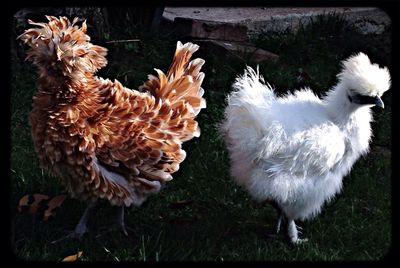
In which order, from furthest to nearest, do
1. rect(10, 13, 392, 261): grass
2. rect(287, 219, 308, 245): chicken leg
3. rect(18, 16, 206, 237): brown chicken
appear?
rect(287, 219, 308, 245): chicken leg
rect(10, 13, 392, 261): grass
rect(18, 16, 206, 237): brown chicken

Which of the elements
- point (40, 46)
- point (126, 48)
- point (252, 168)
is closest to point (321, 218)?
point (252, 168)

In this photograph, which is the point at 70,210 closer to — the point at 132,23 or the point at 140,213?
the point at 140,213

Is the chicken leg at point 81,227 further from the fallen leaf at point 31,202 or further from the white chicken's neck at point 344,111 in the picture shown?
the white chicken's neck at point 344,111

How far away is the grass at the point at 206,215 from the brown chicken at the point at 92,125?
25 cm

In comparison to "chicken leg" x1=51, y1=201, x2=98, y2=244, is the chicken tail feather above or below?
above

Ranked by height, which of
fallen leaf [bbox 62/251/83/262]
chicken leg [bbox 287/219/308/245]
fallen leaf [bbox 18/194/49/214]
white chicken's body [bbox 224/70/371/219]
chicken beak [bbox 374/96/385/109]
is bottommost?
fallen leaf [bbox 18/194/49/214]

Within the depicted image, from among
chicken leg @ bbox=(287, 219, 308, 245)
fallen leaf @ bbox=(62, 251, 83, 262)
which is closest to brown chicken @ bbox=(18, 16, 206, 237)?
fallen leaf @ bbox=(62, 251, 83, 262)

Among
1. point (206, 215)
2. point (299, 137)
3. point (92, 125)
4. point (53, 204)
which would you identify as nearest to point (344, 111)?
point (299, 137)

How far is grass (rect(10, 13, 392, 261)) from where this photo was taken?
327cm

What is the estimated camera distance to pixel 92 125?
3.07 metres

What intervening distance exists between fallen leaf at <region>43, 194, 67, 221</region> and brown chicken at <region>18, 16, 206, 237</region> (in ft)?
0.97

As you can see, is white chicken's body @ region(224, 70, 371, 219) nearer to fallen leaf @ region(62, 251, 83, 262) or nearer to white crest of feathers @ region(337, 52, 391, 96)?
white crest of feathers @ region(337, 52, 391, 96)

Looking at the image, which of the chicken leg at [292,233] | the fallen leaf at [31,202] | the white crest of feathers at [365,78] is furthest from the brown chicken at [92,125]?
the white crest of feathers at [365,78]

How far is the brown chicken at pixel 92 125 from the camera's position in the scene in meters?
3.03
